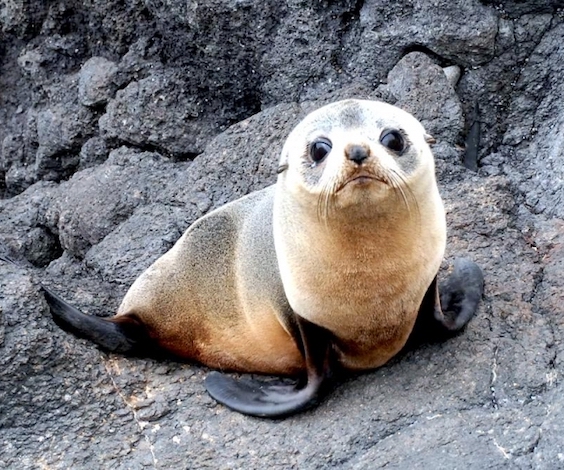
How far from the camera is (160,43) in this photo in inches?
273

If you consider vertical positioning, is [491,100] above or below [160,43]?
below

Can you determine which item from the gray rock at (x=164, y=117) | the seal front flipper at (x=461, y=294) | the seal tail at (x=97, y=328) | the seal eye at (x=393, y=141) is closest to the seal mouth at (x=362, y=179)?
the seal eye at (x=393, y=141)

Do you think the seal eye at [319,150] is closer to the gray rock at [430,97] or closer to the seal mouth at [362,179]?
the seal mouth at [362,179]

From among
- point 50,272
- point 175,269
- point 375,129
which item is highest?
point 375,129

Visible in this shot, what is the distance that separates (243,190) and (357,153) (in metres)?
2.22

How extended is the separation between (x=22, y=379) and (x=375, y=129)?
76.4 inches

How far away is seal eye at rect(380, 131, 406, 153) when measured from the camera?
420 centimetres

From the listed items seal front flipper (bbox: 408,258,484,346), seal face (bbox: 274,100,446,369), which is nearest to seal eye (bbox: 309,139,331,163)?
seal face (bbox: 274,100,446,369)

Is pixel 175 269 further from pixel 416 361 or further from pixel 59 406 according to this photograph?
pixel 416 361

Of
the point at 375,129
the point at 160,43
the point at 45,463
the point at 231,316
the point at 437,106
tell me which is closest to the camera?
the point at 375,129

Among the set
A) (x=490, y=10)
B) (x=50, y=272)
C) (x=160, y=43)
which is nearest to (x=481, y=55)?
(x=490, y=10)

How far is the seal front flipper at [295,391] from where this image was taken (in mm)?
4648

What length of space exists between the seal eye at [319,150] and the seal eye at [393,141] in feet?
0.70

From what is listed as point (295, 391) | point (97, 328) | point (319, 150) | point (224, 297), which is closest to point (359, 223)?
point (319, 150)
